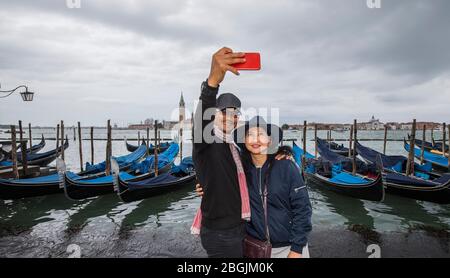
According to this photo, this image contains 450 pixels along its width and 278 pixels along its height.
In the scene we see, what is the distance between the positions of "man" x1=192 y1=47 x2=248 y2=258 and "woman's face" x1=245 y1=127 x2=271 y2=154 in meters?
0.25

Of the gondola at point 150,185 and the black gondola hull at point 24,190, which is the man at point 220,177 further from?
the black gondola hull at point 24,190

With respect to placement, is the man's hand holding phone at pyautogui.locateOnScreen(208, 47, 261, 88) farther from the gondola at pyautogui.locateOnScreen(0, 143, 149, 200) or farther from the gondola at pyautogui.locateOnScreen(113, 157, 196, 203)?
the gondola at pyautogui.locateOnScreen(0, 143, 149, 200)

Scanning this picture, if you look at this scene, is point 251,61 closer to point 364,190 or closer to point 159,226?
point 159,226

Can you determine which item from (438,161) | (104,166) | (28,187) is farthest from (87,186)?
(438,161)

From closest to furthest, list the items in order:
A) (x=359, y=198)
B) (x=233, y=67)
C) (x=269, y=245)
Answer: (x=233, y=67)
(x=269, y=245)
(x=359, y=198)

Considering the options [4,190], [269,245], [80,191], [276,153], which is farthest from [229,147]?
[4,190]

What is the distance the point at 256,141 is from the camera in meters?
1.86

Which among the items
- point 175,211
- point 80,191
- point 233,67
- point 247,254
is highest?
point 233,67

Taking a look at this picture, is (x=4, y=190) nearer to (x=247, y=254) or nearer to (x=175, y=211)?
(x=175, y=211)

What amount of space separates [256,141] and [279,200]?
1.45 ft

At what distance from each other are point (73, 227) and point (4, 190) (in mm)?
3223

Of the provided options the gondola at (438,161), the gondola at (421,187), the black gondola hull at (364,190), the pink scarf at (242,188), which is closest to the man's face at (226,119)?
the pink scarf at (242,188)

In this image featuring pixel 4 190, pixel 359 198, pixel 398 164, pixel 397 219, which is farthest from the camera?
pixel 398 164

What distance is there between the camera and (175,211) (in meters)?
8.26
